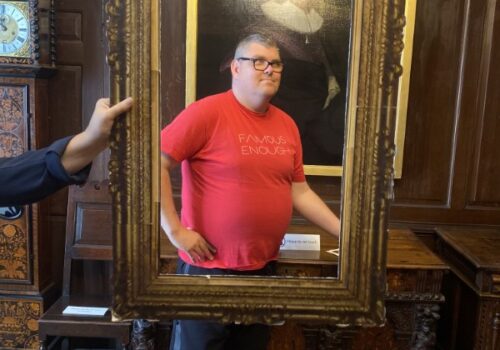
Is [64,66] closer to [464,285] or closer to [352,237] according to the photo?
[352,237]

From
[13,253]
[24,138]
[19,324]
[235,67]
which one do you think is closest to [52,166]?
[235,67]

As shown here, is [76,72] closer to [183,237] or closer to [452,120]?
[183,237]

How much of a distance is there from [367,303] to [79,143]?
741 millimetres

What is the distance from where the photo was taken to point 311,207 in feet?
3.94

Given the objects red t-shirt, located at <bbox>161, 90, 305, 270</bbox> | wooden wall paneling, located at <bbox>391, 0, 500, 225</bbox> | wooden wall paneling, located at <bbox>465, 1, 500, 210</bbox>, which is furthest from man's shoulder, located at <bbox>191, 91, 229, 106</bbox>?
wooden wall paneling, located at <bbox>465, 1, 500, 210</bbox>

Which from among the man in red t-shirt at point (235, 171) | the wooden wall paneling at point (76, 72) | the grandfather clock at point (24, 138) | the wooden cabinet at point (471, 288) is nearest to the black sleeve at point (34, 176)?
the man in red t-shirt at point (235, 171)

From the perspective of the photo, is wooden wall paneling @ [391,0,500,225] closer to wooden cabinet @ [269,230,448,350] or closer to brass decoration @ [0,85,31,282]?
wooden cabinet @ [269,230,448,350]

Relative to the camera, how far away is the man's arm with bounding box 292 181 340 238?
3.85ft

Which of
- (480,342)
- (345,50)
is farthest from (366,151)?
(480,342)

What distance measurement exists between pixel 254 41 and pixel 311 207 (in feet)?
1.39

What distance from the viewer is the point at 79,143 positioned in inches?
41.7

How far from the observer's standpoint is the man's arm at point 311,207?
1174 millimetres

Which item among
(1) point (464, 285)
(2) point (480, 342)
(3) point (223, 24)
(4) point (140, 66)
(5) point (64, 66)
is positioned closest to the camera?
(4) point (140, 66)

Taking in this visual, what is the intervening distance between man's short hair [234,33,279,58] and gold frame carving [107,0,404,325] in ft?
0.59
